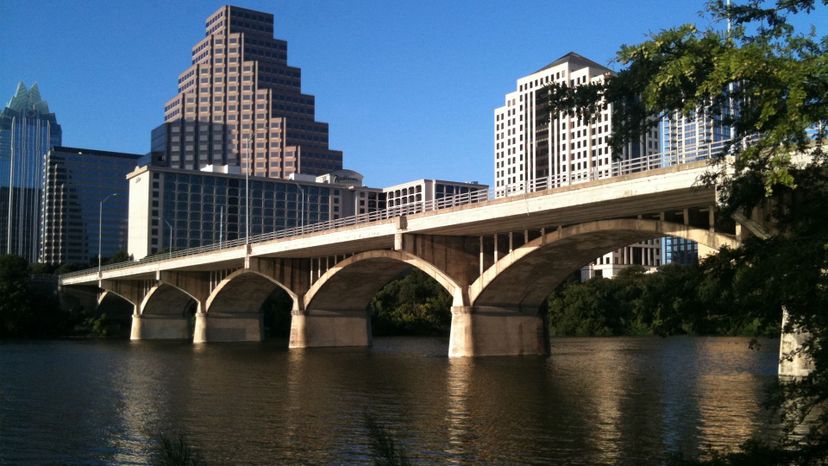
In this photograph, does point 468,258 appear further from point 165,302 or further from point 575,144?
point 575,144

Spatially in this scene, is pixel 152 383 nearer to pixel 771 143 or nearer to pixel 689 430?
pixel 689 430

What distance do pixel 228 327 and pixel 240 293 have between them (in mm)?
5678

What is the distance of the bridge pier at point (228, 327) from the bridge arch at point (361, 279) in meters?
21.3

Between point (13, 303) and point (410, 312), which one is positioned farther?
point (410, 312)

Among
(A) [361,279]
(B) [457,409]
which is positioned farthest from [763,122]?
(A) [361,279]

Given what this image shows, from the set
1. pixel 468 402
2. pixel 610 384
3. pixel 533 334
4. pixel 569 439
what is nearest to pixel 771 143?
pixel 569 439

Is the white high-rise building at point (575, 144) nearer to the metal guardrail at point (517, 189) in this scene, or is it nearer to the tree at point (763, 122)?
the metal guardrail at point (517, 189)

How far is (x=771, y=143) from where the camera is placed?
11.6 meters

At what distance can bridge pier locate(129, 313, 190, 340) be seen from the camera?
360 feet

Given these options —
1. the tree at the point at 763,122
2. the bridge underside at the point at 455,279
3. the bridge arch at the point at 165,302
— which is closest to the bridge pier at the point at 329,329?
the bridge underside at the point at 455,279

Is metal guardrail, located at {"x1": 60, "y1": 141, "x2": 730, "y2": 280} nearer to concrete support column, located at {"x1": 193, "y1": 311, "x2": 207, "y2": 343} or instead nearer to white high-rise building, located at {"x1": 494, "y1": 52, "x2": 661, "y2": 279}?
concrete support column, located at {"x1": 193, "y1": 311, "x2": 207, "y2": 343}

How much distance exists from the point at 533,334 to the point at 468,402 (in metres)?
29.4

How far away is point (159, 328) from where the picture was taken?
367 feet

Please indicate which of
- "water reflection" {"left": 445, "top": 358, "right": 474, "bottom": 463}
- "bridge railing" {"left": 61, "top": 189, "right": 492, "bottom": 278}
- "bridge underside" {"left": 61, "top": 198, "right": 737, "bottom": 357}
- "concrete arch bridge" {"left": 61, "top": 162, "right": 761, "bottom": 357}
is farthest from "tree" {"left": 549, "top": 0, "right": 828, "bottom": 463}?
"bridge railing" {"left": 61, "top": 189, "right": 492, "bottom": 278}
